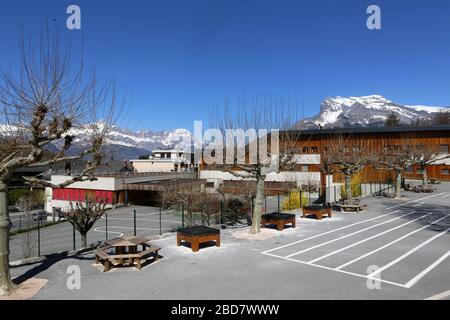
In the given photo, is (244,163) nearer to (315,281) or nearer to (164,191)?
(315,281)

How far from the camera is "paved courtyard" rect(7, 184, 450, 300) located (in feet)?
24.9

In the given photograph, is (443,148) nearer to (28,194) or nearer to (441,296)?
(441,296)

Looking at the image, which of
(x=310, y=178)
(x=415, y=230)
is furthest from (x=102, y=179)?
(x=415, y=230)

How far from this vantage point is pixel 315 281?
8305mm

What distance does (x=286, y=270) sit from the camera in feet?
30.1

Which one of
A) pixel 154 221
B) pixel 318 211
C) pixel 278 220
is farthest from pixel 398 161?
pixel 154 221

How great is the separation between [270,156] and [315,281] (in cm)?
717

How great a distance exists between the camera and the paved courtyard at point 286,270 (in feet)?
24.9

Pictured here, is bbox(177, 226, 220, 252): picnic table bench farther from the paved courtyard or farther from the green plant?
the green plant

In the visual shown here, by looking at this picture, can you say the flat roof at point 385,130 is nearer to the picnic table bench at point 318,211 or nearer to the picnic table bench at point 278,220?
the picnic table bench at point 318,211
